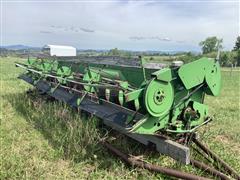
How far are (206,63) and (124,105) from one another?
45.5 inches

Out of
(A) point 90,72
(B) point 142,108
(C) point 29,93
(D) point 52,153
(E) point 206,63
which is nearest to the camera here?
(B) point 142,108

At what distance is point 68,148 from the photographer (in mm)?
4309

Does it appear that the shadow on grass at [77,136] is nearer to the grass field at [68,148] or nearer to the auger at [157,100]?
the grass field at [68,148]

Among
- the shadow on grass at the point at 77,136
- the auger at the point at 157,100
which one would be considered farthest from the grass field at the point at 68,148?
the auger at the point at 157,100

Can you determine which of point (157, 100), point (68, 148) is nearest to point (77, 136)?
point (68, 148)

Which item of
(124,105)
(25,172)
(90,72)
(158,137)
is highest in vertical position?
(90,72)

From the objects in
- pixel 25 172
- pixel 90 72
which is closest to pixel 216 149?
pixel 90 72

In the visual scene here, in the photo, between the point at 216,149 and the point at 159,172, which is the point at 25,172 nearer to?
the point at 159,172

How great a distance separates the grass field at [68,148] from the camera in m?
3.69

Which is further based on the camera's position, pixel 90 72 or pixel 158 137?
pixel 90 72

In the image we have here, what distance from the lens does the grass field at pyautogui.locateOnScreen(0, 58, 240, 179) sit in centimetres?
369

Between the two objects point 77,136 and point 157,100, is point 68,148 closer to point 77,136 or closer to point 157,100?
point 77,136

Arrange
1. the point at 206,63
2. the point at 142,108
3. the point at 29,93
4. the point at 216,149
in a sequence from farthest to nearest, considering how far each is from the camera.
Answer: the point at 29,93 → the point at 216,149 → the point at 206,63 → the point at 142,108

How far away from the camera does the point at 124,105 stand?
396cm
